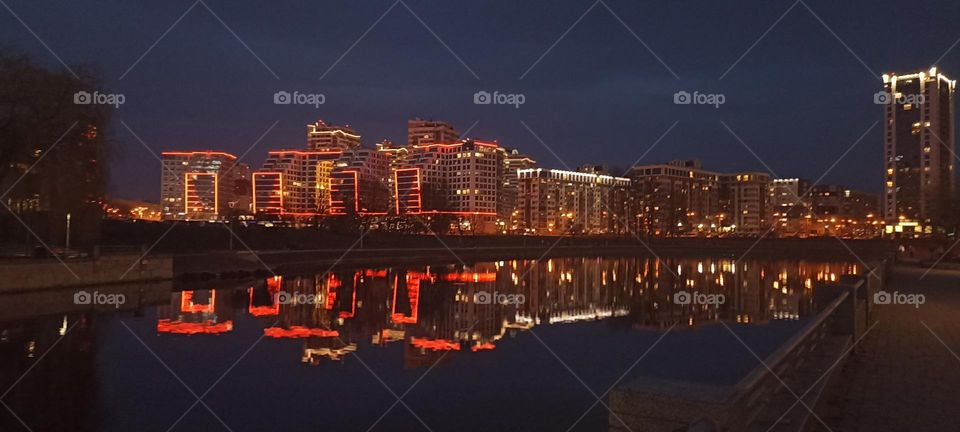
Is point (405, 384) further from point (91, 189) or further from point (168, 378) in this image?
point (91, 189)

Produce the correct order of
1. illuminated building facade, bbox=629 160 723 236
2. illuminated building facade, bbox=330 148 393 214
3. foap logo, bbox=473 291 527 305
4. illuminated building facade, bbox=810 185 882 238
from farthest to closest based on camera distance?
illuminated building facade, bbox=810 185 882 238 < illuminated building facade, bbox=629 160 723 236 < illuminated building facade, bbox=330 148 393 214 < foap logo, bbox=473 291 527 305

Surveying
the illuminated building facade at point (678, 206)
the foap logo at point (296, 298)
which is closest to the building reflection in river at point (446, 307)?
the foap logo at point (296, 298)

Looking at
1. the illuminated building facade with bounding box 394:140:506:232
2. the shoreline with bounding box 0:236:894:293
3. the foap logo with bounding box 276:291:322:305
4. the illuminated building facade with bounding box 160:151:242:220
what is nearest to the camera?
the foap logo with bounding box 276:291:322:305

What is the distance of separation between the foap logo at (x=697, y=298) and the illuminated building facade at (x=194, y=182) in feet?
442

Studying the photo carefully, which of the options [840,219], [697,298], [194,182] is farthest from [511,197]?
[697,298]

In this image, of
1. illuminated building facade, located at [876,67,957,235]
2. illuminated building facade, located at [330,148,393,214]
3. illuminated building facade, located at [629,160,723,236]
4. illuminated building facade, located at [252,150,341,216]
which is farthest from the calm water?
illuminated building facade, located at [252,150,341,216]

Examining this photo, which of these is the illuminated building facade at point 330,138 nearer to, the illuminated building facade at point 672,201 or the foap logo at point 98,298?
the illuminated building facade at point 672,201

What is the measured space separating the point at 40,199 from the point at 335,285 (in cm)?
1568

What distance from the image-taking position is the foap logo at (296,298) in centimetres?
2784

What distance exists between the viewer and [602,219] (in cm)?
16225

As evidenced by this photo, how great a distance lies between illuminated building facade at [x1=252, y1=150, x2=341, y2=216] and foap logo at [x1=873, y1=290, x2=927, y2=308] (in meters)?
128

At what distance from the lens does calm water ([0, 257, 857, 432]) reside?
1109 cm

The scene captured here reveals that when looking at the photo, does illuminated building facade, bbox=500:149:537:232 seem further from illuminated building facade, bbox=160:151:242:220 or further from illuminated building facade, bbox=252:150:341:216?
illuminated building facade, bbox=160:151:242:220

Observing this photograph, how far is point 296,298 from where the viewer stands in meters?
29.4
